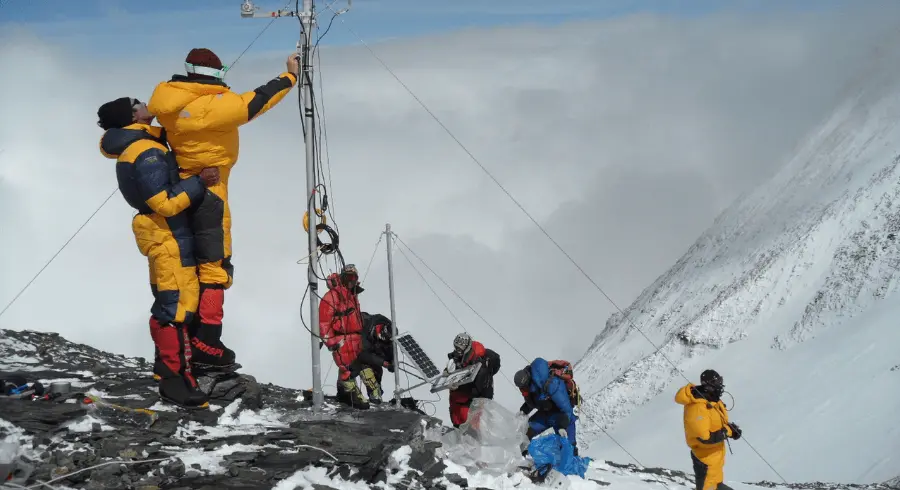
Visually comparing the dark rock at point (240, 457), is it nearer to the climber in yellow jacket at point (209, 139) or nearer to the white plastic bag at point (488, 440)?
the climber in yellow jacket at point (209, 139)

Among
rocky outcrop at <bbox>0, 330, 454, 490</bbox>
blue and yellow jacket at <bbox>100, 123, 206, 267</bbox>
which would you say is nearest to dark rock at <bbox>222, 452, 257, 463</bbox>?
rocky outcrop at <bbox>0, 330, 454, 490</bbox>

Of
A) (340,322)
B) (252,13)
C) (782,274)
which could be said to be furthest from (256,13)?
(782,274)

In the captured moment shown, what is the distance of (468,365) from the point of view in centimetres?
1166

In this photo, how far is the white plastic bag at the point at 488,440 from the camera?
948 cm

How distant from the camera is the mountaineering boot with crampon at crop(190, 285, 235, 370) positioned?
9258 millimetres

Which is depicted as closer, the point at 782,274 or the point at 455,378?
the point at 455,378

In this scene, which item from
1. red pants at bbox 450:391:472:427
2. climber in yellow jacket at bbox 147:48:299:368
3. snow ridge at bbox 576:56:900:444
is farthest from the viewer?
snow ridge at bbox 576:56:900:444

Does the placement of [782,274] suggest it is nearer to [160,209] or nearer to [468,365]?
[468,365]

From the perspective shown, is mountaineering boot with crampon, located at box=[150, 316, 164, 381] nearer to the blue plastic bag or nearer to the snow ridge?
the blue plastic bag

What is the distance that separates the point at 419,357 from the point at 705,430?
439cm

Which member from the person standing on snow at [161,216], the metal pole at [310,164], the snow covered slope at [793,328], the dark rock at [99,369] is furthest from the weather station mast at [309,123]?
the snow covered slope at [793,328]

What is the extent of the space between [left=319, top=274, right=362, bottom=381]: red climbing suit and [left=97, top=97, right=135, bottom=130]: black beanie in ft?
11.3

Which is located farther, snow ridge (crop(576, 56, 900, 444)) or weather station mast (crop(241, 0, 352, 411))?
snow ridge (crop(576, 56, 900, 444))

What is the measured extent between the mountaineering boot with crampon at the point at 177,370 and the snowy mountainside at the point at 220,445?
179mm
